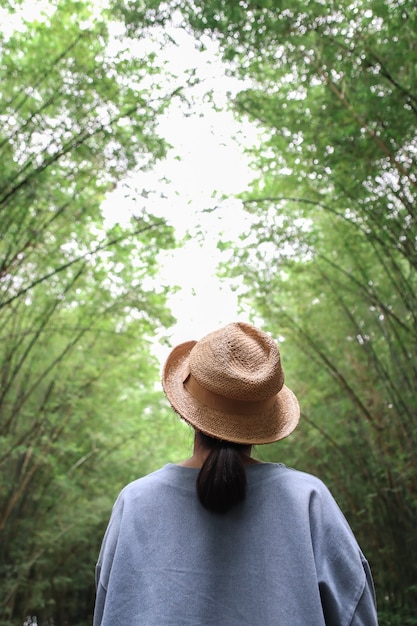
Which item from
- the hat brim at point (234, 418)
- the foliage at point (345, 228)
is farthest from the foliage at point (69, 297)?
the hat brim at point (234, 418)

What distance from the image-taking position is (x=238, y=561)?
0.88m

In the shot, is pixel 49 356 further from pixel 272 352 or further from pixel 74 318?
pixel 272 352

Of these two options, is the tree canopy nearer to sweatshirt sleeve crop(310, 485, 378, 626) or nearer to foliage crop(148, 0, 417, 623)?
foliage crop(148, 0, 417, 623)

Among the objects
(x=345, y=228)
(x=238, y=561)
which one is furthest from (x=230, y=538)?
(x=345, y=228)

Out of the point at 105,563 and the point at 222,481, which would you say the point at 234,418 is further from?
the point at 105,563

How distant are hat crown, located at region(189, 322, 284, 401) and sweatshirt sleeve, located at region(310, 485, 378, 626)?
215mm

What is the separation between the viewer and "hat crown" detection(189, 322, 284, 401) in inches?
38.6

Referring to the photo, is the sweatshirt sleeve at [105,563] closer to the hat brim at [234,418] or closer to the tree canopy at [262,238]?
the hat brim at [234,418]

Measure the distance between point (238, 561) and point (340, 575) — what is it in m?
0.15

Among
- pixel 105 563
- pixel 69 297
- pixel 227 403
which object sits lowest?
pixel 105 563

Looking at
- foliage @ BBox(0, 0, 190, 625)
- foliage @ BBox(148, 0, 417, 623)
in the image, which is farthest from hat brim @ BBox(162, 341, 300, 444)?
foliage @ BBox(0, 0, 190, 625)

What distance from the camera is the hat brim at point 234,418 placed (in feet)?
3.20

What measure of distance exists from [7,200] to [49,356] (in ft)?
8.47

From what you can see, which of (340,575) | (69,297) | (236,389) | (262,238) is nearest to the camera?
(340,575)
